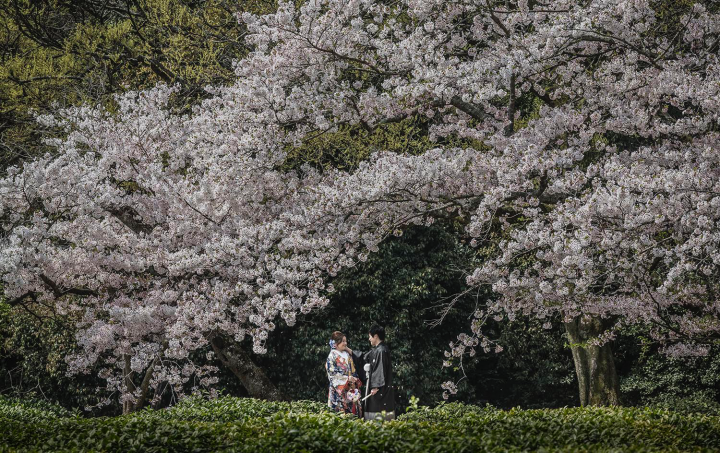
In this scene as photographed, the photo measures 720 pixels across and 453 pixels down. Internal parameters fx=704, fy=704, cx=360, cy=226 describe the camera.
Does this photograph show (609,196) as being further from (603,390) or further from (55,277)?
(55,277)

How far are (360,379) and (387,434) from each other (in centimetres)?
292

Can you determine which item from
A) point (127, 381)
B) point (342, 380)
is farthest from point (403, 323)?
point (127, 381)

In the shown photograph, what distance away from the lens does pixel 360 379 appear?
24.3ft

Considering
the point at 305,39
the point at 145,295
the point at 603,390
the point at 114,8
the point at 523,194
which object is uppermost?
the point at 114,8

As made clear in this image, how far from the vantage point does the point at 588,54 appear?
7.11 m

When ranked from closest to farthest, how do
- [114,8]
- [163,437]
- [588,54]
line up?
[163,437]
[588,54]
[114,8]

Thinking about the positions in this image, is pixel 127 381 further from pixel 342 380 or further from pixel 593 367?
pixel 593 367

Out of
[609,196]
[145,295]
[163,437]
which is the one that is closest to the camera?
[163,437]

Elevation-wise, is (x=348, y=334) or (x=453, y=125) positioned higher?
(x=453, y=125)

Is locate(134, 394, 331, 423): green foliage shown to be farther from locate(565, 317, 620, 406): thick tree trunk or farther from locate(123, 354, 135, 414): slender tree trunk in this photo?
locate(565, 317, 620, 406): thick tree trunk

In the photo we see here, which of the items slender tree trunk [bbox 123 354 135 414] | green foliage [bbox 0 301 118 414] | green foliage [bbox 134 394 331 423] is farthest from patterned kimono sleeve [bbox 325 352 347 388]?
green foliage [bbox 0 301 118 414]

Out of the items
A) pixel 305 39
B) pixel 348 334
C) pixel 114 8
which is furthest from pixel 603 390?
pixel 114 8

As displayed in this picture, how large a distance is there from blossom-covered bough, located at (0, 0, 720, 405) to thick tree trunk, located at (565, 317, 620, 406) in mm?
27

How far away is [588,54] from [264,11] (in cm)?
576
